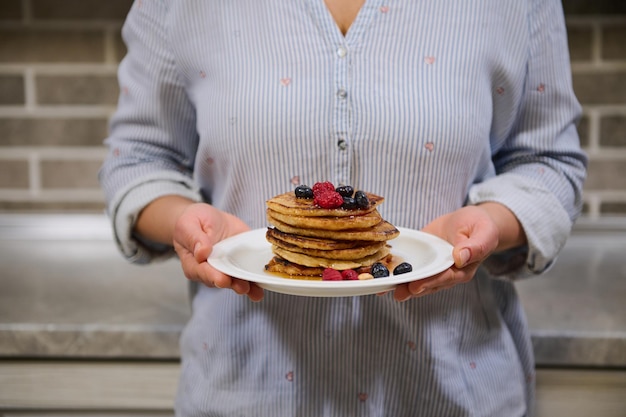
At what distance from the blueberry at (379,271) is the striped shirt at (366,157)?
0.44 ft

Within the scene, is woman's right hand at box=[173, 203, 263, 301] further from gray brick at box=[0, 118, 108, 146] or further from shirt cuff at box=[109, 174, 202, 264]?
gray brick at box=[0, 118, 108, 146]

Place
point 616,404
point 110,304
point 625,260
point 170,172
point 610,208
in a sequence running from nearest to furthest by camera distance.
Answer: point 170,172
point 616,404
point 110,304
point 625,260
point 610,208

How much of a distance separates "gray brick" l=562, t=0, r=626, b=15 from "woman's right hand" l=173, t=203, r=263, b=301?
44.2 inches

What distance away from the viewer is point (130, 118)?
1034 millimetres

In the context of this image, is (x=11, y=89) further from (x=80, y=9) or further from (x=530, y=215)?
(x=530, y=215)

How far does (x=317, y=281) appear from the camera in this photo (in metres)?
0.71

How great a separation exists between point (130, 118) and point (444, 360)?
557mm

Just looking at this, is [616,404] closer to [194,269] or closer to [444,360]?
[444,360]

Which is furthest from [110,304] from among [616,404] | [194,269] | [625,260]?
[625,260]

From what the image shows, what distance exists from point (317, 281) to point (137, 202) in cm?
37

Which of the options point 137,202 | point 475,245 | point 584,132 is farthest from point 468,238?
point 584,132

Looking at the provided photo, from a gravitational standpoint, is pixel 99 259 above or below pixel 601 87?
below

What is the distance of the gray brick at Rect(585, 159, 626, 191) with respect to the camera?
5.67ft

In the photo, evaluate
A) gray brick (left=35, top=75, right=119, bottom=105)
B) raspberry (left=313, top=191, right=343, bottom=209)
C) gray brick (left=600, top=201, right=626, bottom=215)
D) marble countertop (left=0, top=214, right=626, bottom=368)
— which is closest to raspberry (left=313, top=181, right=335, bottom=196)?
raspberry (left=313, top=191, right=343, bottom=209)
